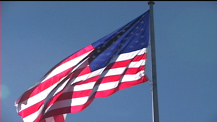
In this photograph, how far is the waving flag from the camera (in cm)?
1477

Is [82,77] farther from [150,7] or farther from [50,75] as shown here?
[150,7]

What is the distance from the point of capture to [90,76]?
49.6 feet

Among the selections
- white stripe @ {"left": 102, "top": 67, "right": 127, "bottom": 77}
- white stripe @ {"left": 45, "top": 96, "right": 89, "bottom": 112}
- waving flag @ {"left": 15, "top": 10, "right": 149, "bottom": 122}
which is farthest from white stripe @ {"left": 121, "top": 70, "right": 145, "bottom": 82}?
white stripe @ {"left": 45, "top": 96, "right": 89, "bottom": 112}

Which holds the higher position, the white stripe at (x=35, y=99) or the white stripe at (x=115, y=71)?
the white stripe at (x=115, y=71)

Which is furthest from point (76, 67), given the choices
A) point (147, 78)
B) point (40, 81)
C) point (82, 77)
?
point (147, 78)

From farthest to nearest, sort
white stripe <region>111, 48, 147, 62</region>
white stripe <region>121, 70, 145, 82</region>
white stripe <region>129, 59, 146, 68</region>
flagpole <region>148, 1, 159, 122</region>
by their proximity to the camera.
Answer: white stripe <region>111, 48, 147, 62</region> < white stripe <region>129, 59, 146, 68</region> < white stripe <region>121, 70, 145, 82</region> < flagpole <region>148, 1, 159, 122</region>

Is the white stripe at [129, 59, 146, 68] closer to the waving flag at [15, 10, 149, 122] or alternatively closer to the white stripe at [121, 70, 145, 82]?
the waving flag at [15, 10, 149, 122]

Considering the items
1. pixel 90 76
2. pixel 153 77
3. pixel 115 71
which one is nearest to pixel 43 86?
pixel 90 76

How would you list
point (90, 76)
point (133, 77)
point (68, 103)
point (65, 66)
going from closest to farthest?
1. point (133, 77)
2. point (68, 103)
3. point (90, 76)
4. point (65, 66)

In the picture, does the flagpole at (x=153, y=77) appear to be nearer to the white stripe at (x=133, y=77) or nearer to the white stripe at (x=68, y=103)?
the white stripe at (x=133, y=77)

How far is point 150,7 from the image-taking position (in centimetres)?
1538

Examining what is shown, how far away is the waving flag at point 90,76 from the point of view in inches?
582

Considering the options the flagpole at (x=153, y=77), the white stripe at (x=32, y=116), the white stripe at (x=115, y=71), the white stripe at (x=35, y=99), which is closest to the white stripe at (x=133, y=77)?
the white stripe at (x=115, y=71)

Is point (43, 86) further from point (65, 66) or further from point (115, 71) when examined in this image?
point (115, 71)
